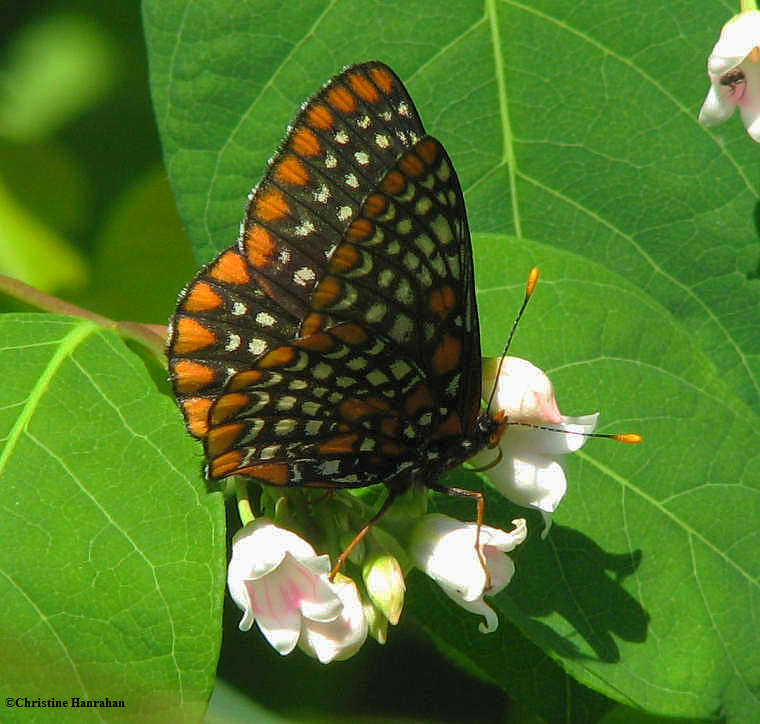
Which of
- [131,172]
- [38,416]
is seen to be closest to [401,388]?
[38,416]

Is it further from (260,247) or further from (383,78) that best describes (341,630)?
(383,78)

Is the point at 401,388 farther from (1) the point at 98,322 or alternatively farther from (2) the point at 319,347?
(1) the point at 98,322

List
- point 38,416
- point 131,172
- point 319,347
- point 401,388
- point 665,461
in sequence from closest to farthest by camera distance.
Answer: point 319,347 < point 401,388 < point 38,416 < point 665,461 < point 131,172

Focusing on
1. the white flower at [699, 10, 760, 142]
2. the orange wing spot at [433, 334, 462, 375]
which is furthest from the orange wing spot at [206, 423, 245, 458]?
the white flower at [699, 10, 760, 142]

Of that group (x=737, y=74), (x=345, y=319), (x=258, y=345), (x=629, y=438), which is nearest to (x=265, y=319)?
(x=258, y=345)

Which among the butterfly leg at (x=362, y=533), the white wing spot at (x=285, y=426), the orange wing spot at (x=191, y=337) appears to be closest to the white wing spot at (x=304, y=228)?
the orange wing spot at (x=191, y=337)

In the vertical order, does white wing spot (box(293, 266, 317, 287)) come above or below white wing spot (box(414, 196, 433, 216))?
below

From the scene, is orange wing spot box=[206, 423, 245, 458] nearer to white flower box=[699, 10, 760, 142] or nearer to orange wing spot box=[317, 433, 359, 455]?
orange wing spot box=[317, 433, 359, 455]
